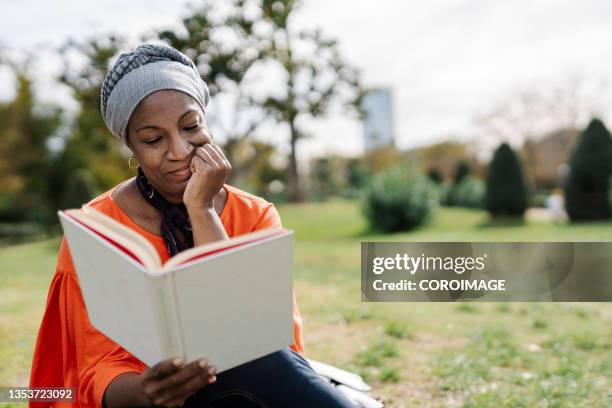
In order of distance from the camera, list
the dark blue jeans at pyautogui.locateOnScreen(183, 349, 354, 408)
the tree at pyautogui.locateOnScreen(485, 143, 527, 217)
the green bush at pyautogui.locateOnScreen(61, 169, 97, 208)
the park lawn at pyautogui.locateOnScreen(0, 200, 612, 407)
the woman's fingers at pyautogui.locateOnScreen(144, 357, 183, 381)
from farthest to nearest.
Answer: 1. the green bush at pyautogui.locateOnScreen(61, 169, 97, 208)
2. the tree at pyautogui.locateOnScreen(485, 143, 527, 217)
3. the park lawn at pyautogui.locateOnScreen(0, 200, 612, 407)
4. the dark blue jeans at pyautogui.locateOnScreen(183, 349, 354, 408)
5. the woman's fingers at pyautogui.locateOnScreen(144, 357, 183, 381)

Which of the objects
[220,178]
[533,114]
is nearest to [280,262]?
[220,178]

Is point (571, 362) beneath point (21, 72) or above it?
beneath

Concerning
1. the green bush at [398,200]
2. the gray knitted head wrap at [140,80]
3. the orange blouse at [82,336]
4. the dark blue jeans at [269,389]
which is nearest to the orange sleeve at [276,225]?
the orange blouse at [82,336]

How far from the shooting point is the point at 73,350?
1877 mm

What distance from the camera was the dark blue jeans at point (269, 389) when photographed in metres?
1.66

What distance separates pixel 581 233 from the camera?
12758mm

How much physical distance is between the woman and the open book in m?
0.14

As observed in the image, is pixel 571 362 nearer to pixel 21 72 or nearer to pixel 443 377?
pixel 443 377

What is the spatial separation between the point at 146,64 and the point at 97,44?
1178 cm

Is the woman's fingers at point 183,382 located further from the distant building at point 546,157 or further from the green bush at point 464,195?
the distant building at point 546,157

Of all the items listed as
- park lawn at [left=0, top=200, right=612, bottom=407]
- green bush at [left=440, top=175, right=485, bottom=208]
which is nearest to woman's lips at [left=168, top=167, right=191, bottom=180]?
park lawn at [left=0, top=200, right=612, bottom=407]

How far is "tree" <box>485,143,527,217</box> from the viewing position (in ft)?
58.9

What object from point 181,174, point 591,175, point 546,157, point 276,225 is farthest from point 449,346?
point 546,157
